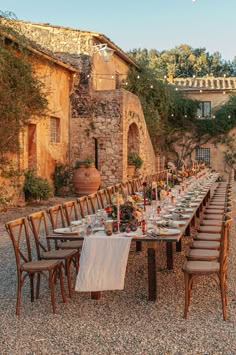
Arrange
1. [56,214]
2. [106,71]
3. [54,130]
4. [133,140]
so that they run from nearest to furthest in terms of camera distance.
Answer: [56,214] < [54,130] < [106,71] < [133,140]

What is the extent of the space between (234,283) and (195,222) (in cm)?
414

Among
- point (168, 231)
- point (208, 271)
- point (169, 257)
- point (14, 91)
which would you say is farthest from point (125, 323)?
point (14, 91)

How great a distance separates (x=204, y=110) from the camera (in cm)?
2547

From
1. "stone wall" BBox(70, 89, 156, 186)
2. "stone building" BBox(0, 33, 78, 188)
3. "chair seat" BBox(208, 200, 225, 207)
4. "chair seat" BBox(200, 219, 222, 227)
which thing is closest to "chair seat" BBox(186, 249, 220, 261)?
"chair seat" BBox(200, 219, 222, 227)

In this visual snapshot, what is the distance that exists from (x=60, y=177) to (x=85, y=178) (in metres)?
0.84

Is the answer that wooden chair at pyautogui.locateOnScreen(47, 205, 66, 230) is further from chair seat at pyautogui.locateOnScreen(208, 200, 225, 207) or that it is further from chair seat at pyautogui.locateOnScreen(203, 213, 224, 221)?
chair seat at pyautogui.locateOnScreen(208, 200, 225, 207)

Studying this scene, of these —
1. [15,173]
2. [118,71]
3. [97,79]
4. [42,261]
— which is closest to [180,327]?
[42,261]

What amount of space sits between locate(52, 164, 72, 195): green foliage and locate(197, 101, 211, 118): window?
1204cm

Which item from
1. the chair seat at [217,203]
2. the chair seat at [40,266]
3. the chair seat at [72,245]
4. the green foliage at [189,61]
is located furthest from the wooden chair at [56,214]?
the green foliage at [189,61]

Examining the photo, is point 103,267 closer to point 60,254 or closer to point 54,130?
point 60,254

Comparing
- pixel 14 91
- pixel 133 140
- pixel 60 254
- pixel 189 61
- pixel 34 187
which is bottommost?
pixel 60 254

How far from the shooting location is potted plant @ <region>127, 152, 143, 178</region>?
17311 mm

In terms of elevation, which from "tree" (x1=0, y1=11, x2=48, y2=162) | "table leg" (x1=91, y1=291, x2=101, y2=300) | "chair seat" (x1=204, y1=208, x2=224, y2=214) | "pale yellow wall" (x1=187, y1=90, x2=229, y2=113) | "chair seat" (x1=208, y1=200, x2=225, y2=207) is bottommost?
"table leg" (x1=91, y1=291, x2=101, y2=300)

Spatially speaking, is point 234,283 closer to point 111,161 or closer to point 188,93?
point 111,161
